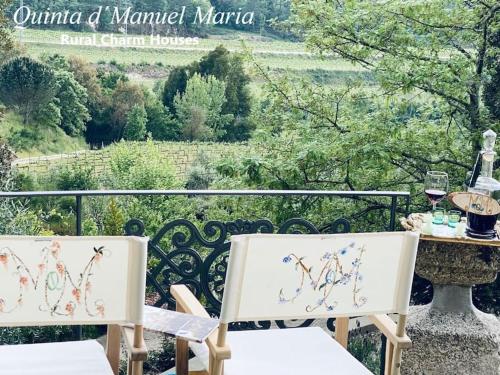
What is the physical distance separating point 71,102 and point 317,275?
1980cm


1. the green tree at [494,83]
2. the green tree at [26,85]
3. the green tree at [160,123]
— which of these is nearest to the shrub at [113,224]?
the green tree at [26,85]

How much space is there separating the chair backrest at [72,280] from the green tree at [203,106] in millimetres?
19435

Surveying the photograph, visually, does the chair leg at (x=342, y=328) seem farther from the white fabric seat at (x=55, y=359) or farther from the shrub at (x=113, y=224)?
the shrub at (x=113, y=224)

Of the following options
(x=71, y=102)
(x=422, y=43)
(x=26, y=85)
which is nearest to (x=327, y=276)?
(x=422, y=43)

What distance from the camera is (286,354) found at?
221 cm

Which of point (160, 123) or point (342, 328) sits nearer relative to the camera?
point (342, 328)

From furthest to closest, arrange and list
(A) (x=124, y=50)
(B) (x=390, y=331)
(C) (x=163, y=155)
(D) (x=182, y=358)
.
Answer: (C) (x=163, y=155), (A) (x=124, y=50), (D) (x=182, y=358), (B) (x=390, y=331)

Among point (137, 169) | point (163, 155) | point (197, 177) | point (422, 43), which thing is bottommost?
point (197, 177)

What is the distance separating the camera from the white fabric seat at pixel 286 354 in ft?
6.95

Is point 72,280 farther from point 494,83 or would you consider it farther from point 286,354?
point 494,83

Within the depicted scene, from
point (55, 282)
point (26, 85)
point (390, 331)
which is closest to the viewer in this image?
point (55, 282)

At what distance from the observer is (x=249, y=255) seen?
195cm

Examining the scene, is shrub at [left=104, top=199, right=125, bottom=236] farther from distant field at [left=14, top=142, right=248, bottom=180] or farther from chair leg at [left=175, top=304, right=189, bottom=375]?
chair leg at [left=175, top=304, right=189, bottom=375]

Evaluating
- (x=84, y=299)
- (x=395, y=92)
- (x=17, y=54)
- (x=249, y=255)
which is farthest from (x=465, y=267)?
(x=17, y=54)
